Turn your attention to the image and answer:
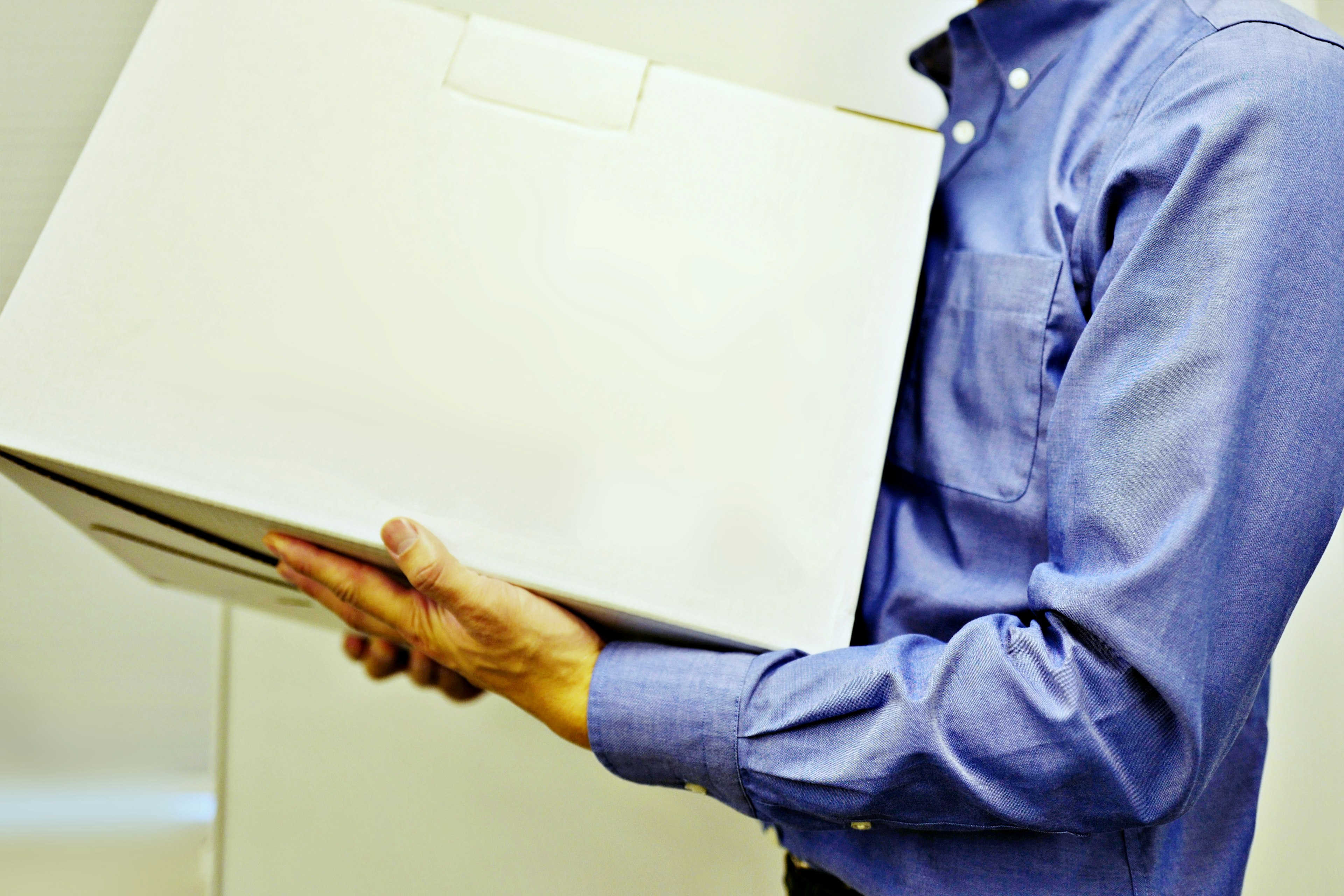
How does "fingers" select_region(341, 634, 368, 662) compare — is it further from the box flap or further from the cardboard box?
the box flap

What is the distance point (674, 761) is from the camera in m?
0.42

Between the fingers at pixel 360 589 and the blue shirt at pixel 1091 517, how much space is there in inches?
4.7

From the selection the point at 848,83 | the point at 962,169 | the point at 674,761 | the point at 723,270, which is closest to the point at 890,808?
the point at 674,761

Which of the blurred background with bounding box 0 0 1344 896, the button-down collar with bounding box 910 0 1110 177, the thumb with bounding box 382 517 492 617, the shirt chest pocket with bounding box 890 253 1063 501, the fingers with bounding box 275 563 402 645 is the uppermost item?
the button-down collar with bounding box 910 0 1110 177

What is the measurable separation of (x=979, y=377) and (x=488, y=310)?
271 millimetres

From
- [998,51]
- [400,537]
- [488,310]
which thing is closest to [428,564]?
[400,537]

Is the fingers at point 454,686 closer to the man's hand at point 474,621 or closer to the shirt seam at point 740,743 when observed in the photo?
the man's hand at point 474,621

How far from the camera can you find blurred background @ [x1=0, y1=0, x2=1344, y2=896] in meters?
0.65

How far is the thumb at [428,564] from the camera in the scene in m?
0.37

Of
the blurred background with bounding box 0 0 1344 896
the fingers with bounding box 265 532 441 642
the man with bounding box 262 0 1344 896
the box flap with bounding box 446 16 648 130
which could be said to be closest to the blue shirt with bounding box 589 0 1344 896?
the man with bounding box 262 0 1344 896

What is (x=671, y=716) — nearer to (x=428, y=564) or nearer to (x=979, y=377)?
(x=428, y=564)

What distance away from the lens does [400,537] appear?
367 millimetres

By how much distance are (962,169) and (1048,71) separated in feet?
0.24

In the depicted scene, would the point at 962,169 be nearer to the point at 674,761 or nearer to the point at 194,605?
the point at 674,761
